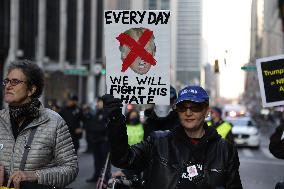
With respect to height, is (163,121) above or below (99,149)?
above

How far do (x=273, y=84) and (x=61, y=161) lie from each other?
3167mm

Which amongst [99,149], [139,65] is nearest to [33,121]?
[139,65]

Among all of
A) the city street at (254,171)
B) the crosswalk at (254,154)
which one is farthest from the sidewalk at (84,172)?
the crosswalk at (254,154)

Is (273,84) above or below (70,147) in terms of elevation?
above

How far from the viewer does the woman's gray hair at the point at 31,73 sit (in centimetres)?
375

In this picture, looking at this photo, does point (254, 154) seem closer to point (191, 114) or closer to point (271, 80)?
point (271, 80)

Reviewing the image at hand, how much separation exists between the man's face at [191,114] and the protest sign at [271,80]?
8.00 ft

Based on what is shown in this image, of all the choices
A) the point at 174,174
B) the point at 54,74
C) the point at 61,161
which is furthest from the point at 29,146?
the point at 54,74

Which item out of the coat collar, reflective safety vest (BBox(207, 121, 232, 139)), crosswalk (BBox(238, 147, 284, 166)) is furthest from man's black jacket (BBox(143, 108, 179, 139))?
crosswalk (BBox(238, 147, 284, 166))

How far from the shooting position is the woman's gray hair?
3.75 m

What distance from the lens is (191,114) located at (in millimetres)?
3658

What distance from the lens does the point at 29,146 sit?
11.7 ft

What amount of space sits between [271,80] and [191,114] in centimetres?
280

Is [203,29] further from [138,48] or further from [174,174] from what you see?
[174,174]
